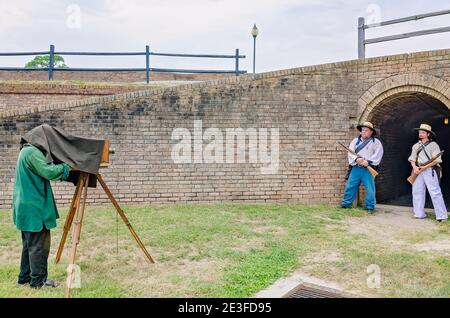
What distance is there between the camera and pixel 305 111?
876 centimetres

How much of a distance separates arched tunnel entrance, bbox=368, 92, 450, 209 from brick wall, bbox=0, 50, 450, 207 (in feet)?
2.83

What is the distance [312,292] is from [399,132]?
27.9 ft

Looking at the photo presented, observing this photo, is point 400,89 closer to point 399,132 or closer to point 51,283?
point 399,132

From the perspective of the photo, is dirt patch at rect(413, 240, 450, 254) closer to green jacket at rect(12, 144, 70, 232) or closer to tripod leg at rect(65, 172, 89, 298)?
tripod leg at rect(65, 172, 89, 298)

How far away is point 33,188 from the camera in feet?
13.4

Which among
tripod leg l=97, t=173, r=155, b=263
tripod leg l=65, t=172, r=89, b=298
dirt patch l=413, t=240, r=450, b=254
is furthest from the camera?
dirt patch l=413, t=240, r=450, b=254

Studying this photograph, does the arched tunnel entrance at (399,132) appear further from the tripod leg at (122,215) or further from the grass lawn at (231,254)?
the tripod leg at (122,215)

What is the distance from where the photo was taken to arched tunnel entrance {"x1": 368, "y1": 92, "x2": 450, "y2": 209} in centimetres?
898

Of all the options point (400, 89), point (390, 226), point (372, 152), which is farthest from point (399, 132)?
point (390, 226)

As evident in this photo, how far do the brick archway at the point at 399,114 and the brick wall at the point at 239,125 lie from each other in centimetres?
24

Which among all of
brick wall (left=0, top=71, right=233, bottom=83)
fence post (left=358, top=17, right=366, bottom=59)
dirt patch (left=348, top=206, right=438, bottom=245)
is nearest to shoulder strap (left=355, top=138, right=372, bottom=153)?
dirt patch (left=348, top=206, right=438, bottom=245)

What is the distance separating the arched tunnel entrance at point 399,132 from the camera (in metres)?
8.98
